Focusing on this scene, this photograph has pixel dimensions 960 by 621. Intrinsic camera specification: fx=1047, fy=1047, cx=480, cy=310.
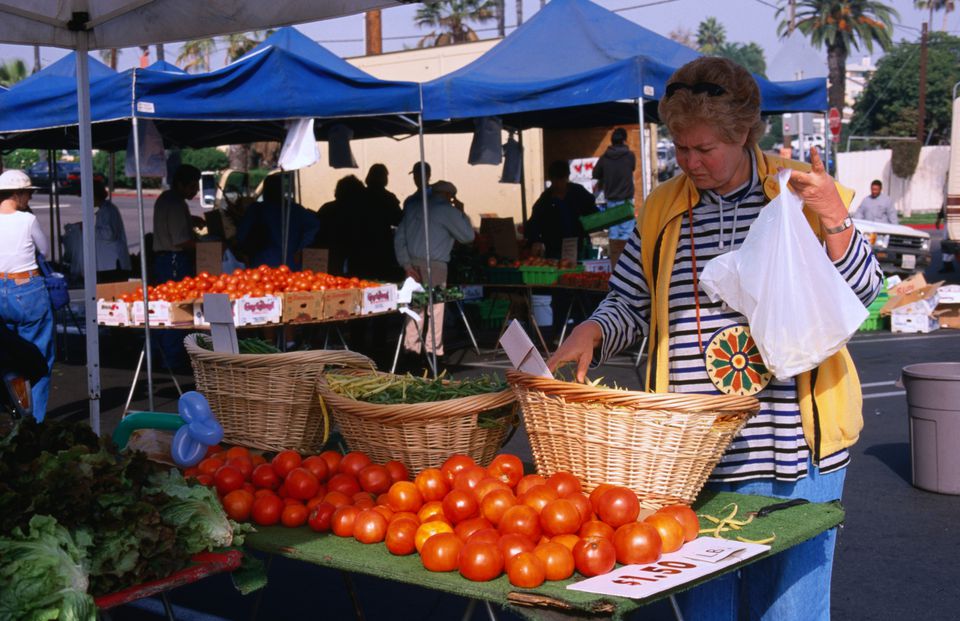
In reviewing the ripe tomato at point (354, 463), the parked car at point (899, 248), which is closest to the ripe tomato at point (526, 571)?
the ripe tomato at point (354, 463)

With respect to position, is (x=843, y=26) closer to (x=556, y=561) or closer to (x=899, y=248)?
(x=899, y=248)

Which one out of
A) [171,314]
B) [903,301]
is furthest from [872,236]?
[171,314]

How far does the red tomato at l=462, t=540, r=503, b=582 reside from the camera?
239cm

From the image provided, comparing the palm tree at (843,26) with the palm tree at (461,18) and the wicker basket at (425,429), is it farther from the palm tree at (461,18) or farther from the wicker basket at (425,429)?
the wicker basket at (425,429)

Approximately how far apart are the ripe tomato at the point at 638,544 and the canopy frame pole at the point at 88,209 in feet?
9.52

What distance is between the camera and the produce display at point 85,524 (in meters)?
2.22

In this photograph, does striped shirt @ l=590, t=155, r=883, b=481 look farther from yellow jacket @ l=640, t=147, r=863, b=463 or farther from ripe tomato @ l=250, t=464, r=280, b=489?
ripe tomato @ l=250, t=464, r=280, b=489

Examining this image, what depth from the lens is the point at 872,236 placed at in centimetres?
1655

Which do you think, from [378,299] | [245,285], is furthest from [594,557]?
[378,299]

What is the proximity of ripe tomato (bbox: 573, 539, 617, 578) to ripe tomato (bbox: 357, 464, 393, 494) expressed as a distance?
0.86 metres

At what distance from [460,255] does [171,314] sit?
415 centimetres

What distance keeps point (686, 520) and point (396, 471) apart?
0.97 metres

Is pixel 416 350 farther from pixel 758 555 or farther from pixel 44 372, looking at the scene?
pixel 758 555

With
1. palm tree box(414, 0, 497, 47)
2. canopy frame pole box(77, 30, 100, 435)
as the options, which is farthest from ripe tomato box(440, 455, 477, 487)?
palm tree box(414, 0, 497, 47)
